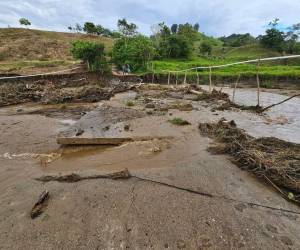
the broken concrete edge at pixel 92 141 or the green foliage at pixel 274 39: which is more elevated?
the green foliage at pixel 274 39

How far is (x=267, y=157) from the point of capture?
3.99 meters

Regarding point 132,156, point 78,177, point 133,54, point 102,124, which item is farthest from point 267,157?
point 133,54

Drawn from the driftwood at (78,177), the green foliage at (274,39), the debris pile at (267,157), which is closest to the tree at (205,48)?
the green foliage at (274,39)

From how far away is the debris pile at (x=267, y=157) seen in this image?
336cm

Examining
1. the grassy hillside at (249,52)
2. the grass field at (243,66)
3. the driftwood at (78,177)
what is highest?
the driftwood at (78,177)

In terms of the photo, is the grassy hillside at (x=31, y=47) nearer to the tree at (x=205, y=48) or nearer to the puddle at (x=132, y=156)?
the tree at (x=205, y=48)

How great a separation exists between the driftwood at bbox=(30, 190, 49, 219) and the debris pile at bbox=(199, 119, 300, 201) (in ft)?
10.0

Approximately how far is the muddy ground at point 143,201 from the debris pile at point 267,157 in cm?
19

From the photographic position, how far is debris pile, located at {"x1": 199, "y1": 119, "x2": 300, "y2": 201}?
3361mm

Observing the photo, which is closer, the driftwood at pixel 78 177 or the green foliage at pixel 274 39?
the driftwood at pixel 78 177

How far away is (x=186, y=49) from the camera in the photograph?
128ft

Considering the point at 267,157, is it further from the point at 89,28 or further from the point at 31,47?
the point at 89,28

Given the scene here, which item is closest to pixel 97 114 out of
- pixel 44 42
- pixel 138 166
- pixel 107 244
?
pixel 138 166

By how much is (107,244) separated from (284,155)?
3.20 metres
